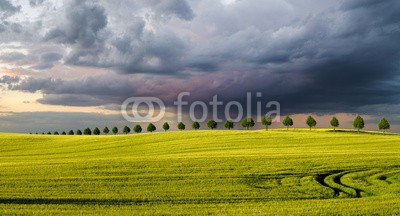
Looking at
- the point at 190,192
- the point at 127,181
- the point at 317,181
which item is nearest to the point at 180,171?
the point at 127,181

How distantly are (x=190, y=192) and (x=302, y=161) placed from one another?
58.2ft

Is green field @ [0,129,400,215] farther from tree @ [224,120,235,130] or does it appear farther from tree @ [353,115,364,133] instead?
tree @ [224,120,235,130]

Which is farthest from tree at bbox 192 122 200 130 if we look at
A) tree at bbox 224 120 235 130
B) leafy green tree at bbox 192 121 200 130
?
tree at bbox 224 120 235 130

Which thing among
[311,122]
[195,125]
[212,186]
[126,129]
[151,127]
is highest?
[311,122]

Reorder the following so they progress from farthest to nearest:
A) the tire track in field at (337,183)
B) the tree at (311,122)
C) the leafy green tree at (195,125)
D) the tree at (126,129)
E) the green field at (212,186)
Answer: the tree at (126,129), the leafy green tree at (195,125), the tree at (311,122), the tire track in field at (337,183), the green field at (212,186)

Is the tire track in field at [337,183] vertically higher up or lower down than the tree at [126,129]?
lower down

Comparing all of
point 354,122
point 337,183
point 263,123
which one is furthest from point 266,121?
point 337,183

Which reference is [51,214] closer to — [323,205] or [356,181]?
[323,205]

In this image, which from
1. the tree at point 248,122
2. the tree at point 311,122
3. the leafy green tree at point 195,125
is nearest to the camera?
the tree at point 311,122

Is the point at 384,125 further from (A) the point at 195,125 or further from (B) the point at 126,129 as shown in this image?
(B) the point at 126,129

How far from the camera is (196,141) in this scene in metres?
69.2

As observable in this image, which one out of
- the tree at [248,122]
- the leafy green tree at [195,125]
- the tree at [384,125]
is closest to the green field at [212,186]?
the tree at [384,125]

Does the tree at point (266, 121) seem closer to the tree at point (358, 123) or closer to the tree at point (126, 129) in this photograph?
the tree at point (358, 123)

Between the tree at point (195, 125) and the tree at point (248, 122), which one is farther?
the tree at point (195, 125)
